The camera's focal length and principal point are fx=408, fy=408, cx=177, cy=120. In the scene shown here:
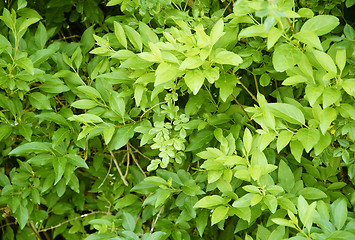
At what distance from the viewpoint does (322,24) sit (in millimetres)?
1263

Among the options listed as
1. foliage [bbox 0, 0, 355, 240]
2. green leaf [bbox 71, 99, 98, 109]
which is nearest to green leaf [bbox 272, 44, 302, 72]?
foliage [bbox 0, 0, 355, 240]

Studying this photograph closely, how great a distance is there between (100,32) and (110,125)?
0.67 metres

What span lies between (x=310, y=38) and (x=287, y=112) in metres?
0.24

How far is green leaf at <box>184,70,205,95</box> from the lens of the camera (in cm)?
128

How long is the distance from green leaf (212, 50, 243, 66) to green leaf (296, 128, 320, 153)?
31 centimetres

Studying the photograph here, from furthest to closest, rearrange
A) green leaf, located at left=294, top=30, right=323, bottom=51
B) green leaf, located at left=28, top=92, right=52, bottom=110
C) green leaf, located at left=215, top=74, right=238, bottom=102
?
1. green leaf, located at left=28, top=92, right=52, bottom=110
2. green leaf, located at left=215, top=74, right=238, bottom=102
3. green leaf, located at left=294, top=30, right=323, bottom=51

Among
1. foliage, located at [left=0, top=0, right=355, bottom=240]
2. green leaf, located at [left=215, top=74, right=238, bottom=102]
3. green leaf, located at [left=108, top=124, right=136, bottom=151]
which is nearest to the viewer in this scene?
foliage, located at [left=0, top=0, right=355, bottom=240]

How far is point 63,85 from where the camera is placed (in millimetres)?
1818

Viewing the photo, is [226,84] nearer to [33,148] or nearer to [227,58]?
[227,58]

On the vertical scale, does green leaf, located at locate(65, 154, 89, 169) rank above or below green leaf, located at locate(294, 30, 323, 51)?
below

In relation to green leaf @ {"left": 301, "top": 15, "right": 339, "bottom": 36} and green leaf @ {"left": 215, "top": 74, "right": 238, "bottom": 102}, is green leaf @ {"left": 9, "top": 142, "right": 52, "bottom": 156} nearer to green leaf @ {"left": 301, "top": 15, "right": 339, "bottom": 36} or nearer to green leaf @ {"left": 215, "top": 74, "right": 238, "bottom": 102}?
green leaf @ {"left": 215, "top": 74, "right": 238, "bottom": 102}

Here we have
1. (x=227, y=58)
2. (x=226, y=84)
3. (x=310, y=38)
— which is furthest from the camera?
(x=226, y=84)

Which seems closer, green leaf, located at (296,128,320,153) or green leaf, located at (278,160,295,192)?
green leaf, located at (296,128,320,153)

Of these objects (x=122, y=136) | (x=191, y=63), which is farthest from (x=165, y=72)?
(x=122, y=136)
